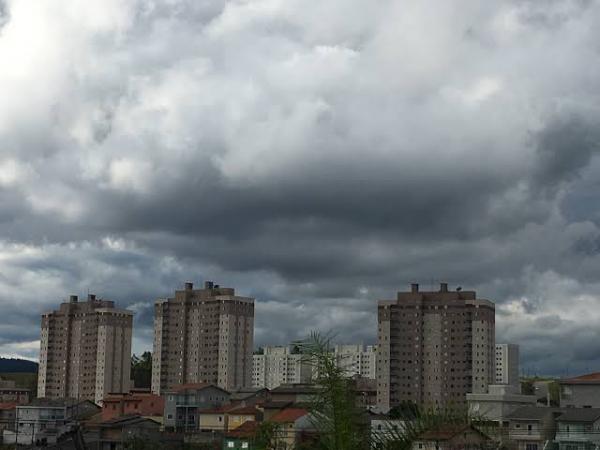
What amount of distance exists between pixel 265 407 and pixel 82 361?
88.0 m

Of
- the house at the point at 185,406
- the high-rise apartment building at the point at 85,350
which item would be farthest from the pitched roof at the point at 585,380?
the high-rise apartment building at the point at 85,350

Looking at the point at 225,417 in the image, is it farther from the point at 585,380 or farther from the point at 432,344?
the point at 432,344

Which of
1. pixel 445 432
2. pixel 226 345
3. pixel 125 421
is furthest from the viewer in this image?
pixel 226 345

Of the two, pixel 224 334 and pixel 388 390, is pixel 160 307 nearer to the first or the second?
pixel 224 334

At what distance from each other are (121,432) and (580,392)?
127 feet

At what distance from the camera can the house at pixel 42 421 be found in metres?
93.5

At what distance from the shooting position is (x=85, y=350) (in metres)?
159

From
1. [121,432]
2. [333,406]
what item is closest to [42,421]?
[121,432]

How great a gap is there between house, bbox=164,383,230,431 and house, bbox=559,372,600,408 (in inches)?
1369

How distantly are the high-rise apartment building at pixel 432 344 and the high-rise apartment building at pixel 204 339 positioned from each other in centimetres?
2298

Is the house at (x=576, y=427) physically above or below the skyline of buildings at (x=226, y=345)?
below

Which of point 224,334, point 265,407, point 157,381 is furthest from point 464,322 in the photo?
point 265,407

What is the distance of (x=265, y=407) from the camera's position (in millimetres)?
78062

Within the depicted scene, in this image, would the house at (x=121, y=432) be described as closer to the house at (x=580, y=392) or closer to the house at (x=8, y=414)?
the house at (x=8, y=414)
